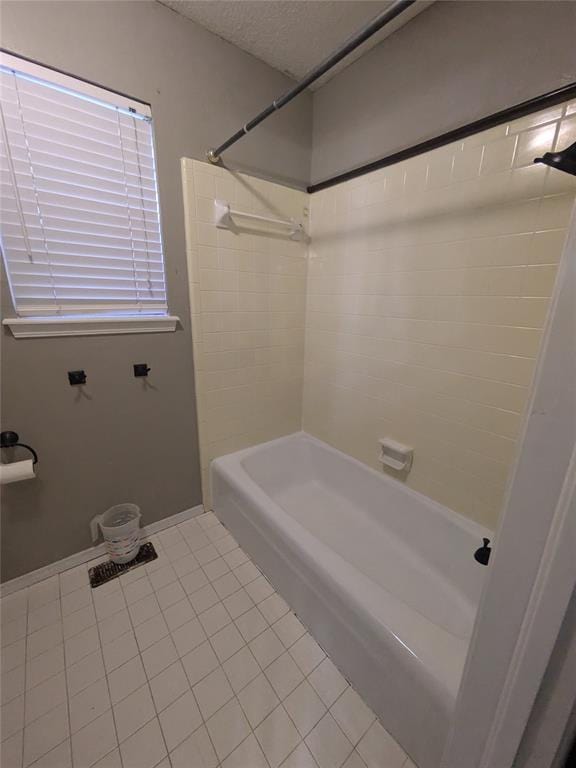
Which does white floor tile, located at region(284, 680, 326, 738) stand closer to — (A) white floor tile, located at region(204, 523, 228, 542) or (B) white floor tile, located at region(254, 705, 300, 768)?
(B) white floor tile, located at region(254, 705, 300, 768)

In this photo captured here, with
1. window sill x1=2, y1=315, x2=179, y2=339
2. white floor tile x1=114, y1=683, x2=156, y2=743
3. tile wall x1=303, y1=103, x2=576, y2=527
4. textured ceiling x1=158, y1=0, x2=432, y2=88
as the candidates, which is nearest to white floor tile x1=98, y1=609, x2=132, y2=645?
white floor tile x1=114, y1=683, x2=156, y2=743

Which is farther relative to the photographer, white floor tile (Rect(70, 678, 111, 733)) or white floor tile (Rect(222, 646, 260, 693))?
white floor tile (Rect(222, 646, 260, 693))

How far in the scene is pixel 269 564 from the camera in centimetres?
144

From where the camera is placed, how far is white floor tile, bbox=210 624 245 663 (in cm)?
118

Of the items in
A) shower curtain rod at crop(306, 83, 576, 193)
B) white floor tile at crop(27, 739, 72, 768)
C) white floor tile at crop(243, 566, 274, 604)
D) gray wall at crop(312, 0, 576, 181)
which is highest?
gray wall at crop(312, 0, 576, 181)

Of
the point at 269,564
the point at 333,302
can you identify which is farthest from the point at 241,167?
the point at 269,564

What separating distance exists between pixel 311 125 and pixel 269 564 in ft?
8.17

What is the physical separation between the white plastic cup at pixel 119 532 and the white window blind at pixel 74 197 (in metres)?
1.03

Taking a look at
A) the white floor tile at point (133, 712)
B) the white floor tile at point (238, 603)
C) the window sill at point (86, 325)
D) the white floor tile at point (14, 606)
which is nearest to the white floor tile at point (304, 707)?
the white floor tile at point (238, 603)

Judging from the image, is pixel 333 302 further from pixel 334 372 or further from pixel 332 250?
pixel 334 372

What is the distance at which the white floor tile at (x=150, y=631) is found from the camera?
1.22 meters

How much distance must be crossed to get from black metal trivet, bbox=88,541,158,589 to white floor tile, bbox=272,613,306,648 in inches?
29.6

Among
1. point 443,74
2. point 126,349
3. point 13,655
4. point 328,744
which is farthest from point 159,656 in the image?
point 443,74

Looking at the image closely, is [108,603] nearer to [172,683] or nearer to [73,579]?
[73,579]
